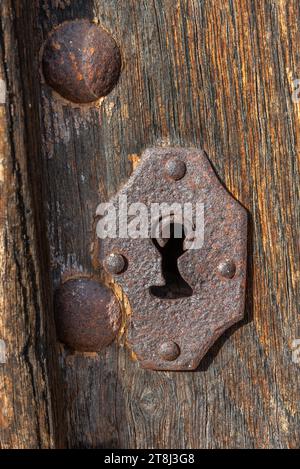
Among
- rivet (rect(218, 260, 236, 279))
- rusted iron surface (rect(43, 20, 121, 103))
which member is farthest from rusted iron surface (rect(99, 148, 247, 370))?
rusted iron surface (rect(43, 20, 121, 103))

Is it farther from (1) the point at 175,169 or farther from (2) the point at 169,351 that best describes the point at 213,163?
(2) the point at 169,351

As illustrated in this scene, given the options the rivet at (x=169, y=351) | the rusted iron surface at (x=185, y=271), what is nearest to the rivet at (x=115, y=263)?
the rusted iron surface at (x=185, y=271)

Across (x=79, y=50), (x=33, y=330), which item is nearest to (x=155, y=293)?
(x=33, y=330)

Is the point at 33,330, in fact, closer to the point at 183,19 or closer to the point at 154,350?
the point at 154,350

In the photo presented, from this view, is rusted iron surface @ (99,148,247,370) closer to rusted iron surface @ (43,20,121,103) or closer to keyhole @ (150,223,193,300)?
keyhole @ (150,223,193,300)

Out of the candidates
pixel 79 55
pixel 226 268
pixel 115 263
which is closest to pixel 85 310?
pixel 115 263

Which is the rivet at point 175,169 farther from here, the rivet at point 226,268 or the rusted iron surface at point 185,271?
the rivet at point 226,268
